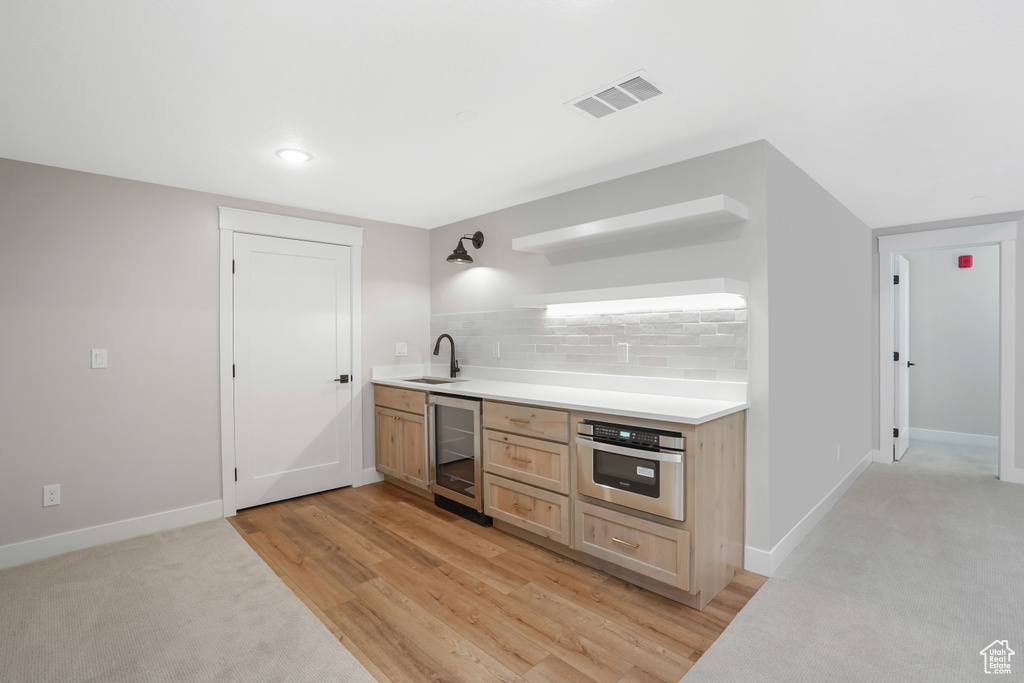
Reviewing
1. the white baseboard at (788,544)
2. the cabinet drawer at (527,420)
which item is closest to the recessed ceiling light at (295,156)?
the cabinet drawer at (527,420)

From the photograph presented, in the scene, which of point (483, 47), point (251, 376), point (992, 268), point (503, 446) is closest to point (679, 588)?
point (503, 446)

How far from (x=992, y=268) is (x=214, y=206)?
7692 mm

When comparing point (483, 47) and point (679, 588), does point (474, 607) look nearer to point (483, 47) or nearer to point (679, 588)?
point (679, 588)

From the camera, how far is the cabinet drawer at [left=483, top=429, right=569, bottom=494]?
276cm

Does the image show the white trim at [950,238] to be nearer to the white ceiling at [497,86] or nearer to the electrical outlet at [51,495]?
the white ceiling at [497,86]

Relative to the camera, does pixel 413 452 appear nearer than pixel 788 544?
No

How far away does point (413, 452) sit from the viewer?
3859 millimetres

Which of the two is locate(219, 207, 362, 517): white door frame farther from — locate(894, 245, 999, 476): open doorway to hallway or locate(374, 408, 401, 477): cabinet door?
locate(894, 245, 999, 476): open doorway to hallway

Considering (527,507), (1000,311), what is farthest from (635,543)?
(1000,311)

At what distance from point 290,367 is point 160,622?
1.99 m

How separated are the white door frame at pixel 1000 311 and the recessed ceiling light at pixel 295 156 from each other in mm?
5103

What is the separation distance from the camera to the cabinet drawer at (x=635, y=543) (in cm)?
227

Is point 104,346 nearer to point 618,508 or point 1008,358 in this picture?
point 618,508

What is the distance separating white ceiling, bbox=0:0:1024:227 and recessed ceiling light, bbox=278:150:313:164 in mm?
72
